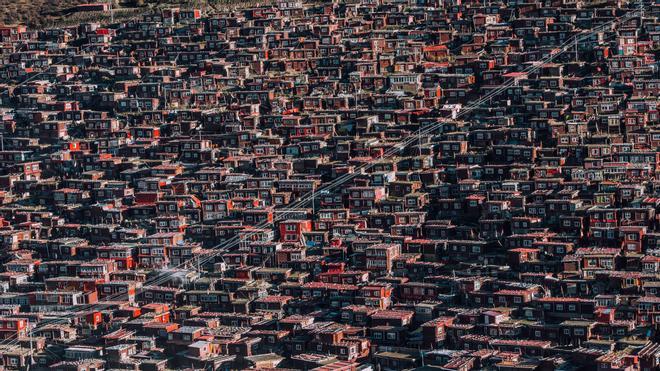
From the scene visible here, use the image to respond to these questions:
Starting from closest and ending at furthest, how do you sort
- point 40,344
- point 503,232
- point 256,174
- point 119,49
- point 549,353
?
point 549,353 → point 40,344 → point 503,232 → point 256,174 → point 119,49

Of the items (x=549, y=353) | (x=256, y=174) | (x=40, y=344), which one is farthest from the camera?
(x=256, y=174)

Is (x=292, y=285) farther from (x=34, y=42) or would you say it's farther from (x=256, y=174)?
(x=34, y=42)

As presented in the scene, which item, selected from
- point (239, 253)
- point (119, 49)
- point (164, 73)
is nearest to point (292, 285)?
point (239, 253)

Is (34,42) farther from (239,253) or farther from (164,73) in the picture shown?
(239,253)

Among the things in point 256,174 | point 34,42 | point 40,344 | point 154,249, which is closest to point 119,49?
point 34,42

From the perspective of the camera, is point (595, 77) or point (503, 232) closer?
point (503, 232)

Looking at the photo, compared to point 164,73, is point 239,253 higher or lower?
lower
